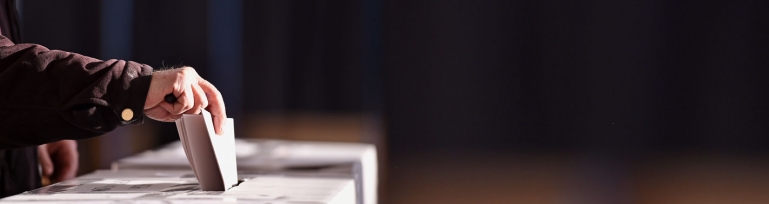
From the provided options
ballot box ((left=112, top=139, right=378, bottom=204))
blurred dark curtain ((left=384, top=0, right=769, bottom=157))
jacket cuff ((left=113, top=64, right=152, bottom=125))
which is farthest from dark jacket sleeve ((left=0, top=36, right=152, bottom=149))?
blurred dark curtain ((left=384, top=0, right=769, bottom=157))

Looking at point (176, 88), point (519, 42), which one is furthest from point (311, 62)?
point (176, 88)

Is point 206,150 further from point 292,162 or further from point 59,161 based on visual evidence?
point 59,161

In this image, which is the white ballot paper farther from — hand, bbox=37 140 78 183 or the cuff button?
hand, bbox=37 140 78 183

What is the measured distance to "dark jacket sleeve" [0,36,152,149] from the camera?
0.78 meters

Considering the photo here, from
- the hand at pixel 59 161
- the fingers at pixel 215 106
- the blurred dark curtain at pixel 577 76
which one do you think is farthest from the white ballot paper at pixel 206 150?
the blurred dark curtain at pixel 577 76

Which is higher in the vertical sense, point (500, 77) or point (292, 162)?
point (500, 77)

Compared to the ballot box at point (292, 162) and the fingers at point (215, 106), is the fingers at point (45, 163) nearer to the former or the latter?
the ballot box at point (292, 162)

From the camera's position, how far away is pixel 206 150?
2.95 ft

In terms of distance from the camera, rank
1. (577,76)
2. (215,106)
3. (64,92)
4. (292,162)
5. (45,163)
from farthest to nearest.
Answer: (577,76), (45,163), (292,162), (215,106), (64,92)

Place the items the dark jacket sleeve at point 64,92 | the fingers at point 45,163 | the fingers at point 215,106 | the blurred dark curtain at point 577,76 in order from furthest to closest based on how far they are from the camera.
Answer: the blurred dark curtain at point 577,76
the fingers at point 45,163
the fingers at point 215,106
the dark jacket sleeve at point 64,92

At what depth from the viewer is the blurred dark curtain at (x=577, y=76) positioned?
1874 mm

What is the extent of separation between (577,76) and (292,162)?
96 cm

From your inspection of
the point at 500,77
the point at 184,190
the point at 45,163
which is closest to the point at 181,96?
the point at 184,190

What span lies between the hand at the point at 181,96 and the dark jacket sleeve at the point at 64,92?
0.05 feet
